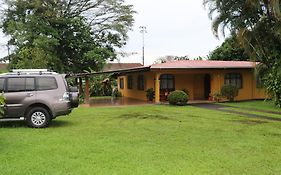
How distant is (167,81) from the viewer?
92.9 ft

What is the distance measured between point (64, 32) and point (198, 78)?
13418mm

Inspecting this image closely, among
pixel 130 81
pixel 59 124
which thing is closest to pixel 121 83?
pixel 130 81

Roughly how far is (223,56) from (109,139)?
112 ft

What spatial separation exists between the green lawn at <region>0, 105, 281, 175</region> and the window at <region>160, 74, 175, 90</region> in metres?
14.6

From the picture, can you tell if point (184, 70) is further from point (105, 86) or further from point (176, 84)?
point (105, 86)

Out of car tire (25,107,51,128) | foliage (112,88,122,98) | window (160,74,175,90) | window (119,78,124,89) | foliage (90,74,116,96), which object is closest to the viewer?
car tire (25,107,51,128)

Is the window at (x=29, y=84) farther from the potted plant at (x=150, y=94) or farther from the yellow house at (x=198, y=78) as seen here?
the potted plant at (x=150, y=94)

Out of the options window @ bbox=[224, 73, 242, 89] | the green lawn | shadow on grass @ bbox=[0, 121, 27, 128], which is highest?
window @ bbox=[224, 73, 242, 89]

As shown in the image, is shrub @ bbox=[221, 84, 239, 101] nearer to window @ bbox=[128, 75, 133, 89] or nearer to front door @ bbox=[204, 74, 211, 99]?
front door @ bbox=[204, 74, 211, 99]

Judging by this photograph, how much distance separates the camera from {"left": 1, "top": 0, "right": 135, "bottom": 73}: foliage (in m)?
32.0

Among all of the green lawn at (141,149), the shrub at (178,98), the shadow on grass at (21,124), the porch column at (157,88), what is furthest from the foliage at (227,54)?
the shadow on grass at (21,124)

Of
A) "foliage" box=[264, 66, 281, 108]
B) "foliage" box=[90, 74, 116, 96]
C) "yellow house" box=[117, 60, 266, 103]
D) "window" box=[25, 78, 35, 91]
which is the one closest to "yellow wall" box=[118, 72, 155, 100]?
"yellow house" box=[117, 60, 266, 103]

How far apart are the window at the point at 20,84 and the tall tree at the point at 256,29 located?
43.4 ft

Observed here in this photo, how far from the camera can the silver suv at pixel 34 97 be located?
1272 cm
